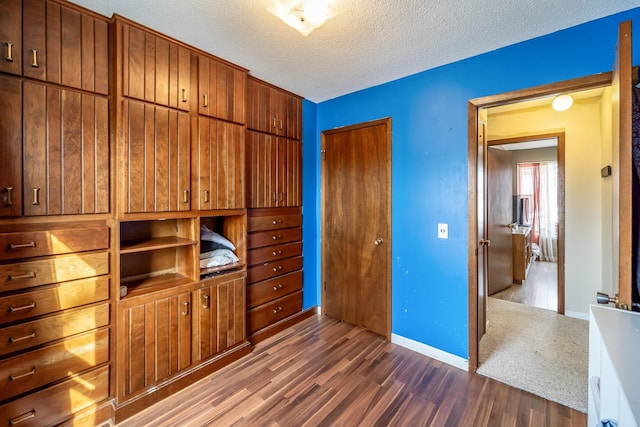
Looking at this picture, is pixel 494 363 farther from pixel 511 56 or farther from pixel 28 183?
pixel 28 183

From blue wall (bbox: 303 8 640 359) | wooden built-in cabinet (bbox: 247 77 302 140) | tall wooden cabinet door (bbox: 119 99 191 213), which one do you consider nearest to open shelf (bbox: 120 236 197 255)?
tall wooden cabinet door (bbox: 119 99 191 213)

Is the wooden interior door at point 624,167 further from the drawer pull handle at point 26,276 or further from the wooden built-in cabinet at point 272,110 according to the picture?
the drawer pull handle at point 26,276

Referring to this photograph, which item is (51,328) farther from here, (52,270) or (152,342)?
(152,342)

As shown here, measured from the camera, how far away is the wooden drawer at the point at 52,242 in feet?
4.77

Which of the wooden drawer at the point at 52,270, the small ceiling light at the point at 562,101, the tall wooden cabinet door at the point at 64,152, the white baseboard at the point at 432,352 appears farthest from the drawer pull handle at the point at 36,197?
the small ceiling light at the point at 562,101

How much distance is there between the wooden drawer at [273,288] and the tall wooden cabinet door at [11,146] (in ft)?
5.59

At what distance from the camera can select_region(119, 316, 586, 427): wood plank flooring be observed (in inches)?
69.8

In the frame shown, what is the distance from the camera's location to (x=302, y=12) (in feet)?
5.36

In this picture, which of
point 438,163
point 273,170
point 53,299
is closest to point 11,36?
point 53,299

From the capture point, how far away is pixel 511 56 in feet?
6.85

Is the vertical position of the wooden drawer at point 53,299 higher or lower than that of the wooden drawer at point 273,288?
higher

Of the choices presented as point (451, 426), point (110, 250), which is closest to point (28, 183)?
point (110, 250)

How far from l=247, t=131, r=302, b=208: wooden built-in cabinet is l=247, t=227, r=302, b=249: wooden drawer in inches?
10.9

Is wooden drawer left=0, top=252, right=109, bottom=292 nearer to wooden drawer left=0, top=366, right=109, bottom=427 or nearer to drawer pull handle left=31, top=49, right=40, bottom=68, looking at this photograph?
wooden drawer left=0, top=366, right=109, bottom=427
